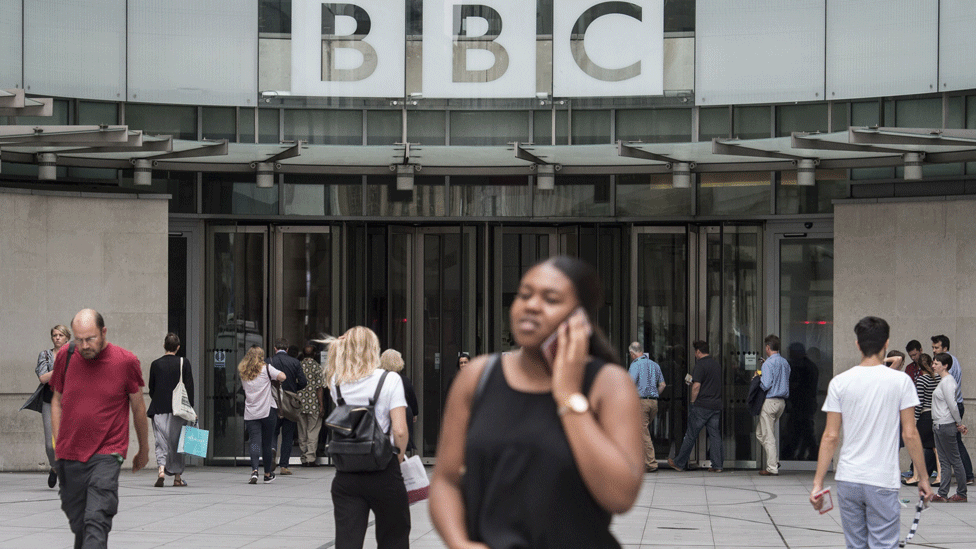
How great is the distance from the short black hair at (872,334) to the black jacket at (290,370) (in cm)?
1059

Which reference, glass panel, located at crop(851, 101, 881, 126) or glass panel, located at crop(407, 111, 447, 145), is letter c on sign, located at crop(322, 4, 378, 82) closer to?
glass panel, located at crop(407, 111, 447, 145)

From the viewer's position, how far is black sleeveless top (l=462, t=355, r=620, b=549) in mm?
2947

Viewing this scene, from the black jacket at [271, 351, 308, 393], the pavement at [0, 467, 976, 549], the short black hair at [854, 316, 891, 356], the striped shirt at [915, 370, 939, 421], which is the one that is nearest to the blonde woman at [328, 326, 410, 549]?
the short black hair at [854, 316, 891, 356]

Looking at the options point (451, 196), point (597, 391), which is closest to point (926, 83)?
point (451, 196)

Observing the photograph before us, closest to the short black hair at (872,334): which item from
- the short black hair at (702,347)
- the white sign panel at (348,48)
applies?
the short black hair at (702,347)

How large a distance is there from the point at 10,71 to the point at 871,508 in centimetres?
1295

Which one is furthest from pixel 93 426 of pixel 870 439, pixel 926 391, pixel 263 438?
pixel 926 391

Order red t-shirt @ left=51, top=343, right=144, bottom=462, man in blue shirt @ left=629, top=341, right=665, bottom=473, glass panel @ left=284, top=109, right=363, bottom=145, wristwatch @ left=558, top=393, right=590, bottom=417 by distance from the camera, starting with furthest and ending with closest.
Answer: glass panel @ left=284, top=109, right=363, bottom=145, man in blue shirt @ left=629, top=341, right=665, bottom=473, red t-shirt @ left=51, top=343, right=144, bottom=462, wristwatch @ left=558, top=393, right=590, bottom=417

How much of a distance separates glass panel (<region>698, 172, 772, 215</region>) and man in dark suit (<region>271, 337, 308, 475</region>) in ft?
19.4

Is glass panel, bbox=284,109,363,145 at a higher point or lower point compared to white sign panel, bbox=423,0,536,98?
lower

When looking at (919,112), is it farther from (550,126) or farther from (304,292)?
(304,292)

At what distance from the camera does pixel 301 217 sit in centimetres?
1755

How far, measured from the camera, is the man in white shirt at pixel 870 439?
6.49m

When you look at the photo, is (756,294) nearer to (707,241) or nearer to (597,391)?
(707,241)
